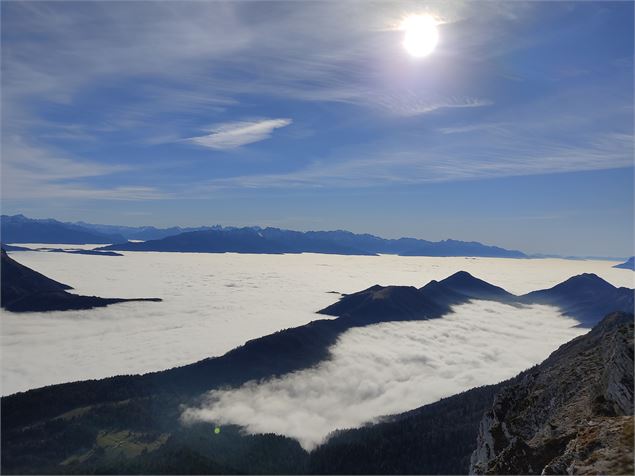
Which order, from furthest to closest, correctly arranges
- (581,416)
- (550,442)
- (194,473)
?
(194,473) → (581,416) → (550,442)

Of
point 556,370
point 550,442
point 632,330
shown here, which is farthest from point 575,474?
point 556,370

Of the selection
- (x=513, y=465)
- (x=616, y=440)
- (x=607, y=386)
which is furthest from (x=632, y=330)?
(x=616, y=440)

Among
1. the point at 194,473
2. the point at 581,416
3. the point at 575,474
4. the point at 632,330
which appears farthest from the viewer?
the point at 194,473

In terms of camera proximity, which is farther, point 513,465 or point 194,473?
point 194,473

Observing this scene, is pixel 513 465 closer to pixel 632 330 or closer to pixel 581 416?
pixel 581 416

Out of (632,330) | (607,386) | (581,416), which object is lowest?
(581,416)

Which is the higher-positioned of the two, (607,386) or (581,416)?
(607,386)

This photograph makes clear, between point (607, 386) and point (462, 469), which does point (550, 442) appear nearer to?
point (607, 386)
